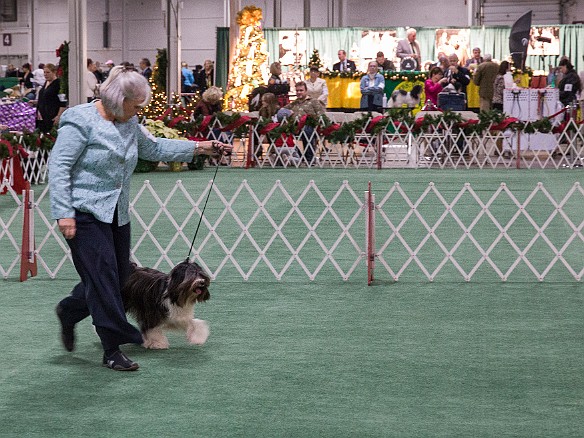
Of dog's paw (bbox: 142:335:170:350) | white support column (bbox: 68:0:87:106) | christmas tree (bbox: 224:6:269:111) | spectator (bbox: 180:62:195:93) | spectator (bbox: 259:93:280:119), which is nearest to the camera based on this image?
dog's paw (bbox: 142:335:170:350)

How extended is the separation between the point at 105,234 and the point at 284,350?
101cm

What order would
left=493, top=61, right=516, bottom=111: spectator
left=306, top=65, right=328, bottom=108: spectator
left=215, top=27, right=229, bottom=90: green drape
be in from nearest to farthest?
1. left=306, top=65, right=328, bottom=108: spectator
2. left=493, top=61, right=516, bottom=111: spectator
3. left=215, top=27, right=229, bottom=90: green drape

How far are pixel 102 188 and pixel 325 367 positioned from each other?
3.85ft

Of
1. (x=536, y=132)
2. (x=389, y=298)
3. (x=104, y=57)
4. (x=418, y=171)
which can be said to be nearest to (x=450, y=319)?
(x=389, y=298)

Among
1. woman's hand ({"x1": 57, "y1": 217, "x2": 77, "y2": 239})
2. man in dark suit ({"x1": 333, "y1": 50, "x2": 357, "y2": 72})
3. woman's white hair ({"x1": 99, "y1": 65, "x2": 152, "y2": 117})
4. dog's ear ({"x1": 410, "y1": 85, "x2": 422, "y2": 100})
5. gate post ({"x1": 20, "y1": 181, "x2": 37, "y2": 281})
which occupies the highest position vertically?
man in dark suit ({"x1": 333, "y1": 50, "x2": 357, "y2": 72})

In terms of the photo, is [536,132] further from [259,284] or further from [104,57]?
[104,57]

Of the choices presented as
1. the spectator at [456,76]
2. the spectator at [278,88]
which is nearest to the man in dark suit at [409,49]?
the spectator at [456,76]

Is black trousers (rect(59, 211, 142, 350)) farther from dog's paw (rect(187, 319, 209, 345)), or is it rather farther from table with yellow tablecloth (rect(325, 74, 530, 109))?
table with yellow tablecloth (rect(325, 74, 530, 109))

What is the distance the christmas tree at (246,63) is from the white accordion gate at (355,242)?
10320 mm

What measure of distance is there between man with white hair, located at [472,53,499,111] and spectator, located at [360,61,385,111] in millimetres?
1679

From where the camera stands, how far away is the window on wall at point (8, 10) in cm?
3472

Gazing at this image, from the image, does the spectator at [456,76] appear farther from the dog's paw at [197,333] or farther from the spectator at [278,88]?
the dog's paw at [197,333]

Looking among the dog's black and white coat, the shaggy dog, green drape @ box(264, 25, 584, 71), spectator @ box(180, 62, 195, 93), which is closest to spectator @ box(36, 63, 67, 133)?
the shaggy dog

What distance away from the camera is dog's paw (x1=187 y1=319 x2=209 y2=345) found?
4677 mm
